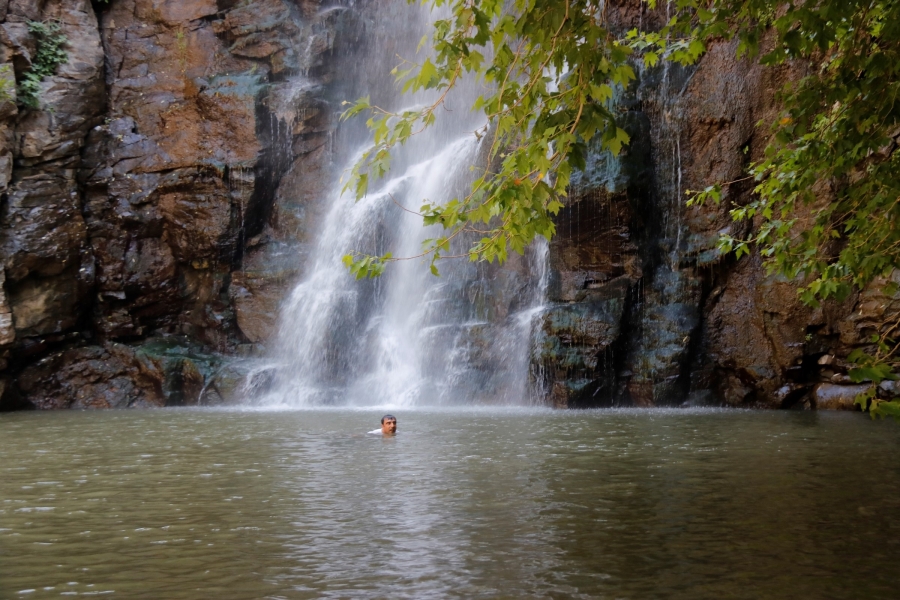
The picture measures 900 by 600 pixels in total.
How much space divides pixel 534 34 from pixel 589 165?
14.0m

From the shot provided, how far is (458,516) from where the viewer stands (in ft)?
19.4

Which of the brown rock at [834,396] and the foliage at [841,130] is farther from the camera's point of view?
the brown rock at [834,396]

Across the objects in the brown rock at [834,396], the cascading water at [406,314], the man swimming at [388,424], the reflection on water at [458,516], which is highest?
the cascading water at [406,314]

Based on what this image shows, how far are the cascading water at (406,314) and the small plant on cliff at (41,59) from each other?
7.94 metres

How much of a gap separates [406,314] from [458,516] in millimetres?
14400

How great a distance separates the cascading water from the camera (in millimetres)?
18172

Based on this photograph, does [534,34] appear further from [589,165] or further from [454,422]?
[589,165]

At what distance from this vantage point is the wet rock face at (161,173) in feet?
64.2

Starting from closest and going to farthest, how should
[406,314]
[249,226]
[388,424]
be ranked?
[388,424], [406,314], [249,226]

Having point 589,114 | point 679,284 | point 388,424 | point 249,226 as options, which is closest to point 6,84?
point 249,226

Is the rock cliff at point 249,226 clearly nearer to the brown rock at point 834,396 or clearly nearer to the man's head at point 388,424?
the brown rock at point 834,396

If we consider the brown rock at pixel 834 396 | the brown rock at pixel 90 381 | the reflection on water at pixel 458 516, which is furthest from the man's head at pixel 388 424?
the brown rock at pixel 90 381

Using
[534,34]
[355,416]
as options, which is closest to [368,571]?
[534,34]

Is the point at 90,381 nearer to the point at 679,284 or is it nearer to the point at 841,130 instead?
the point at 679,284
